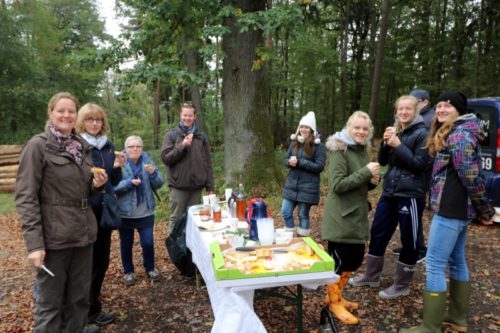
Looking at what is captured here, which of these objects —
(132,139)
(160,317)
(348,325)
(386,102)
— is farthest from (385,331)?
(386,102)

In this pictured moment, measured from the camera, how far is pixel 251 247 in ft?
8.52

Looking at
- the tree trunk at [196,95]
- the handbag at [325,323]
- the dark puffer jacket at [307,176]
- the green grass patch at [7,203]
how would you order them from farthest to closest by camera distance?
the tree trunk at [196,95]
the green grass patch at [7,203]
the dark puffer jacket at [307,176]
the handbag at [325,323]

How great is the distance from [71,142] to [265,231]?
151 centimetres

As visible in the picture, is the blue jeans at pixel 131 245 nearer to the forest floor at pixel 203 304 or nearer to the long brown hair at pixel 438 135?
the forest floor at pixel 203 304

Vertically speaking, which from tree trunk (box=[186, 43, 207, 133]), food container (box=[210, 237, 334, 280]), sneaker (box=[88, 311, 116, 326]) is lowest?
sneaker (box=[88, 311, 116, 326])

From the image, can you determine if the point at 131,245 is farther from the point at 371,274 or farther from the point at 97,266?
the point at 371,274

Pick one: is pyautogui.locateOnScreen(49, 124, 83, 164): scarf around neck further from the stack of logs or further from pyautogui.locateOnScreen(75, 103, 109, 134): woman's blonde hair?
the stack of logs

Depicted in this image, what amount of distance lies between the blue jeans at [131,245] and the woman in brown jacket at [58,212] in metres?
1.19

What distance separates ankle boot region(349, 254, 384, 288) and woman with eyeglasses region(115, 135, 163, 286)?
224cm

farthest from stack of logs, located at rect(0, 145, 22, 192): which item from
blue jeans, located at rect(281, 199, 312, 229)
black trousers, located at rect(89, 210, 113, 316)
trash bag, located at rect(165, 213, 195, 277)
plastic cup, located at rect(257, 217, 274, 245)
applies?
plastic cup, located at rect(257, 217, 274, 245)

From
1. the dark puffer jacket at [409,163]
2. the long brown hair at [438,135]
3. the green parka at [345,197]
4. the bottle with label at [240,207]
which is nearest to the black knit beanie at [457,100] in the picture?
the long brown hair at [438,135]

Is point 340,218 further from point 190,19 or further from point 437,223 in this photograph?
point 190,19

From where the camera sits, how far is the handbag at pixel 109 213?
3008 mm

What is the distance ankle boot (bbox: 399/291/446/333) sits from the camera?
2.72 meters
